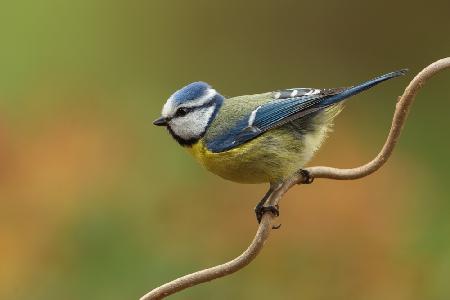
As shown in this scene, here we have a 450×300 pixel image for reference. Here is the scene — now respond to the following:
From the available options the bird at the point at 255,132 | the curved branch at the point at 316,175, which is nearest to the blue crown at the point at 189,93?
the bird at the point at 255,132

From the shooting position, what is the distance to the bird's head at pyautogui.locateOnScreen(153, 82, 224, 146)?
1.92 meters

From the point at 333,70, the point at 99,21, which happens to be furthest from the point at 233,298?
the point at 99,21

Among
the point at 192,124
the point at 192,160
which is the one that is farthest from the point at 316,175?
the point at 192,160

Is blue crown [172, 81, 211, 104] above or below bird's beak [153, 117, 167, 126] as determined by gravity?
above

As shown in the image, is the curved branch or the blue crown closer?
the curved branch

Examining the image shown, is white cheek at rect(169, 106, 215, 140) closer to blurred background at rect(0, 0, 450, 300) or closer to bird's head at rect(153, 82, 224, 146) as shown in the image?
bird's head at rect(153, 82, 224, 146)

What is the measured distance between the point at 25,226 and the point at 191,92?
3.68 feet

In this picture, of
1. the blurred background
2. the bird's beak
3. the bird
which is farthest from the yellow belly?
the blurred background

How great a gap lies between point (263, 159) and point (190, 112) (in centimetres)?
21

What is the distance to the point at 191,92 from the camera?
75.4 inches

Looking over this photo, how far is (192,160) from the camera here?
10.3 feet

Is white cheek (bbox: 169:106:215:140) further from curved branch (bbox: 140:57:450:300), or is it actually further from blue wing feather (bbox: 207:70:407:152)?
curved branch (bbox: 140:57:450:300)

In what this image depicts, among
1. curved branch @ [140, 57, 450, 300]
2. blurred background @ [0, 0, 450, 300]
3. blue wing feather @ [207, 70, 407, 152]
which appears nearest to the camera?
curved branch @ [140, 57, 450, 300]

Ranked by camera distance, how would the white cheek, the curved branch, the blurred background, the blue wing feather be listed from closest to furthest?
the curved branch
the blue wing feather
the white cheek
the blurred background
